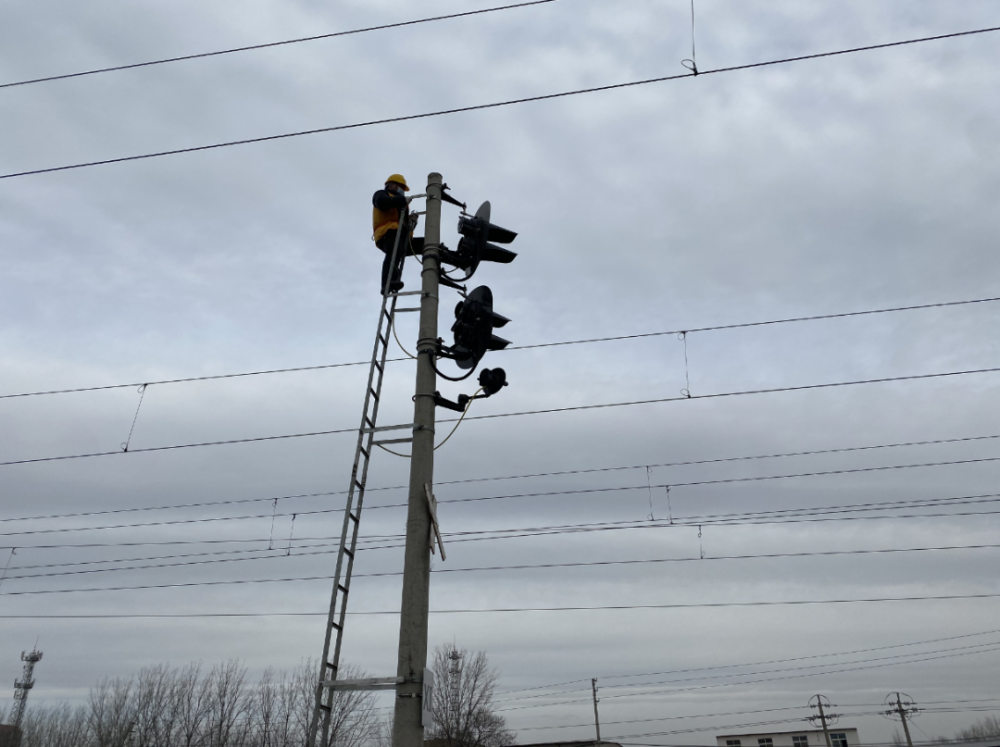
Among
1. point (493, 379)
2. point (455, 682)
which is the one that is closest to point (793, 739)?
point (455, 682)

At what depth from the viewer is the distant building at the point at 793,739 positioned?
59031mm

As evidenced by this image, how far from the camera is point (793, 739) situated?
60.0 metres

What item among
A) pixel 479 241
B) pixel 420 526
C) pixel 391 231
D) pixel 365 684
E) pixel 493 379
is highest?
pixel 391 231

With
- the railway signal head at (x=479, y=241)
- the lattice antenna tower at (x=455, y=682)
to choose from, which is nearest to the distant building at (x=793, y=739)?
the lattice antenna tower at (x=455, y=682)

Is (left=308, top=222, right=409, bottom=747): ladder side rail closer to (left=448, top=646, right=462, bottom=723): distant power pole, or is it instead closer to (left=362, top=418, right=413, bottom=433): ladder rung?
(left=362, top=418, right=413, bottom=433): ladder rung

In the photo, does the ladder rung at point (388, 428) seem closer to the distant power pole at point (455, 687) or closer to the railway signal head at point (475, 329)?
the railway signal head at point (475, 329)

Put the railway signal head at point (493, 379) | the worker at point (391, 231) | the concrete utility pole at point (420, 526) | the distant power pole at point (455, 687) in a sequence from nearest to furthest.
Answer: the concrete utility pole at point (420, 526) → the railway signal head at point (493, 379) → the worker at point (391, 231) → the distant power pole at point (455, 687)

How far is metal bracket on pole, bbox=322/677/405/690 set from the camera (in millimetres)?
5426

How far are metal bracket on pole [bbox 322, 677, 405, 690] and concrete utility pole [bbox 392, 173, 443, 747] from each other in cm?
6

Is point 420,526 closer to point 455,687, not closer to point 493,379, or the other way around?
point 493,379

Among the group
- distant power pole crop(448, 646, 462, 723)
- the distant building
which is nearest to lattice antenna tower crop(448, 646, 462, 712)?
distant power pole crop(448, 646, 462, 723)

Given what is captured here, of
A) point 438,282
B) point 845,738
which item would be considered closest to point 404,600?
point 438,282

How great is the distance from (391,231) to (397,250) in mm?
296

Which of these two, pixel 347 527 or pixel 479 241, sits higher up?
pixel 479 241
